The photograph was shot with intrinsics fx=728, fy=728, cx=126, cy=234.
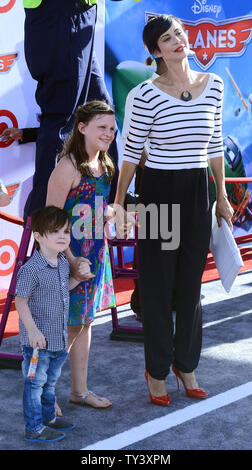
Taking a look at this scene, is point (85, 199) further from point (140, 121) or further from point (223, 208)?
point (223, 208)

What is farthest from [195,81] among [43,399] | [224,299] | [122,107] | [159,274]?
[122,107]

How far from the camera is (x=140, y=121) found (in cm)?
334

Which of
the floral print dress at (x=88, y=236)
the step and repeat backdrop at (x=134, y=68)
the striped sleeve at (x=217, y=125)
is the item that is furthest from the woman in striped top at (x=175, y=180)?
the step and repeat backdrop at (x=134, y=68)

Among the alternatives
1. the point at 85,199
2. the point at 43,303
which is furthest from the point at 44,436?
the point at 85,199

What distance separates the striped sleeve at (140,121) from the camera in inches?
130

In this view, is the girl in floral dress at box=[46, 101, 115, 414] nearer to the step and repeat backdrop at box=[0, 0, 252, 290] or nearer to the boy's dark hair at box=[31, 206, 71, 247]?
the boy's dark hair at box=[31, 206, 71, 247]

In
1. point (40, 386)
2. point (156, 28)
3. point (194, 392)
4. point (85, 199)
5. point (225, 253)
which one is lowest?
point (194, 392)

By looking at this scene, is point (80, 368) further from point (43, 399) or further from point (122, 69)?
point (122, 69)

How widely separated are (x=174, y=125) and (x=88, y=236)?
0.65 m

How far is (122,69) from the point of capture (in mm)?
6574

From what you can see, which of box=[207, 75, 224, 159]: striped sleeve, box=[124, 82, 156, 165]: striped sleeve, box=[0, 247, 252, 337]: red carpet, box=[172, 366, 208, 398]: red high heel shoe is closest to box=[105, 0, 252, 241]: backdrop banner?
box=[0, 247, 252, 337]: red carpet

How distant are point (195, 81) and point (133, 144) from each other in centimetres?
41

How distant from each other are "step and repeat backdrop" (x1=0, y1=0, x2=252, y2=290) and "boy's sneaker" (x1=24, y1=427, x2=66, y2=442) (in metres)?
2.75

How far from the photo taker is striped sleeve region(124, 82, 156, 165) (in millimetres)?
3303
